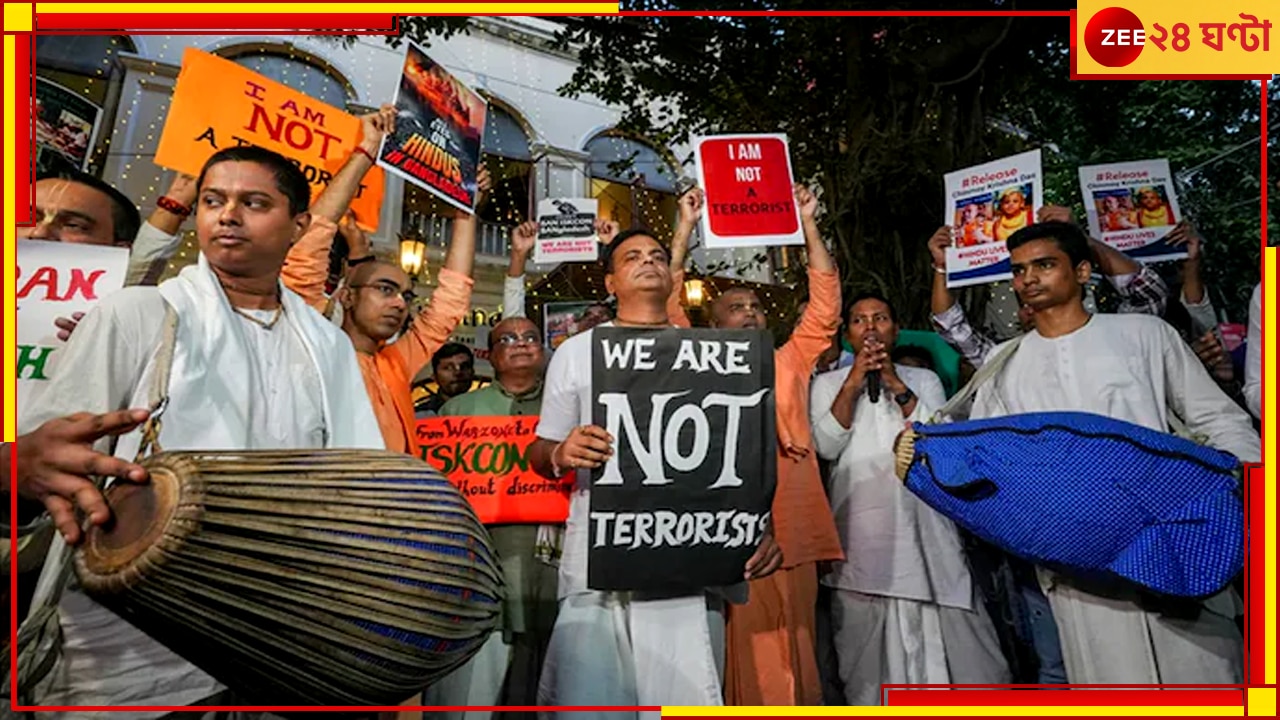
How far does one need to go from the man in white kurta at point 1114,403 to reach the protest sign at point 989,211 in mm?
707

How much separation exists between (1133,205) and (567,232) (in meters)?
3.46

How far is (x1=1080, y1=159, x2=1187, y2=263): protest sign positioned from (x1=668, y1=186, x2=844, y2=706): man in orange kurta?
5.61ft

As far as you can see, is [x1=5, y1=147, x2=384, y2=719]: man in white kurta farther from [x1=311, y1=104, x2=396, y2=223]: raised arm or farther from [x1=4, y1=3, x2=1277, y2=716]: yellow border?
[x1=311, y1=104, x2=396, y2=223]: raised arm

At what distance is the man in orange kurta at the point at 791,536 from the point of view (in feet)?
8.85

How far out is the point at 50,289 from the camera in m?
1.79

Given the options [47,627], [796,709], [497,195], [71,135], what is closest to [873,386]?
[796,709]

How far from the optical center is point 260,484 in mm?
1346

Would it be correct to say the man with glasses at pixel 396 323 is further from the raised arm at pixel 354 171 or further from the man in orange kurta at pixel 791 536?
the man in orange kurta at pixel 791 536

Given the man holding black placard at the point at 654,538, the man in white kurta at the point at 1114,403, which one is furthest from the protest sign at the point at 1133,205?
the man holding black placard at the point at 654,538

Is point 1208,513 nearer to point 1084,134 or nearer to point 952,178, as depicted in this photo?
point 952,178

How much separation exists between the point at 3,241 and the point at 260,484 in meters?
1.04

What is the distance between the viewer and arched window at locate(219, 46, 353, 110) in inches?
383

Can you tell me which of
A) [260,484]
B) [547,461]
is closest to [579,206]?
[547,461]

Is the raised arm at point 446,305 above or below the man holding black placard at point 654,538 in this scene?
above
